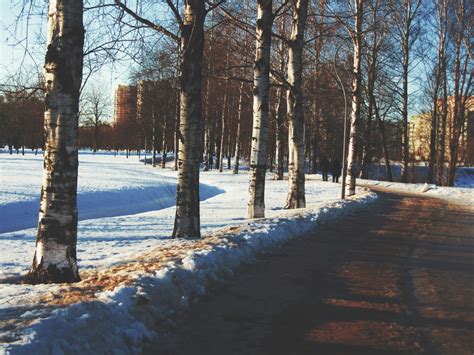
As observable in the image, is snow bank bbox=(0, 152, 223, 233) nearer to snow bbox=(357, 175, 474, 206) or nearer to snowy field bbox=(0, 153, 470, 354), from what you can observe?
snowy field bbox=(0, 153, 470, 354)

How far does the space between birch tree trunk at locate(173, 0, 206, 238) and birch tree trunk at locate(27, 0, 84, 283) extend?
2772 millimetres

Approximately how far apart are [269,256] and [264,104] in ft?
16.2

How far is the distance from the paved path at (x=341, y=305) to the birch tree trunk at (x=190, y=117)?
5.74ft

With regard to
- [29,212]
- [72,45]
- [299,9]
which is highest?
[299,9]

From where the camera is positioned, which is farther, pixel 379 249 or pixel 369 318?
pixel 379 249

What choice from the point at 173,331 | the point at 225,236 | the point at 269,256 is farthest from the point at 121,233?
the point at 173,331

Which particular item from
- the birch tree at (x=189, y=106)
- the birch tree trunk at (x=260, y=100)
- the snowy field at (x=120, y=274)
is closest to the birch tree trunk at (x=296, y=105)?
the snowy field at (x=120, y=274)

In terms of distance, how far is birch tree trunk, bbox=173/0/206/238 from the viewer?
7.74 meters

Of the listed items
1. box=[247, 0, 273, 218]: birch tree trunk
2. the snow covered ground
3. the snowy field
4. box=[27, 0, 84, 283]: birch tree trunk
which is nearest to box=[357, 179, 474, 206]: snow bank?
the snowy field

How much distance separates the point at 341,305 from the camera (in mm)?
4898

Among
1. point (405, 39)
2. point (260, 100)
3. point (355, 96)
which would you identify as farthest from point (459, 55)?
point (260, 100)

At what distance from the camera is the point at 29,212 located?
529 inches

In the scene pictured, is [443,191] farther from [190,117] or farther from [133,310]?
[133,310]

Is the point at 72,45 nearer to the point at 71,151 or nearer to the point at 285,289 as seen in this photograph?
the point at 71,151
